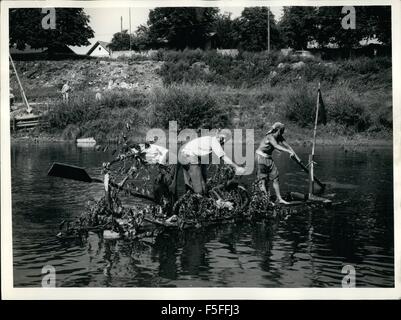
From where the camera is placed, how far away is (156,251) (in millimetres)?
11344

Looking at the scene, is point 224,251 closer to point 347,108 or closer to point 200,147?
point 200,147

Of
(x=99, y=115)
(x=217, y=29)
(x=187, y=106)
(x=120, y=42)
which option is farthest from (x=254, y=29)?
(x=99, y=115)

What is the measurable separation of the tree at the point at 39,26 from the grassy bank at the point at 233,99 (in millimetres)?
3992

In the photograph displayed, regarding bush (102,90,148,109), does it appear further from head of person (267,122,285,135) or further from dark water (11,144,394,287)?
head of person (267,122,285,135)

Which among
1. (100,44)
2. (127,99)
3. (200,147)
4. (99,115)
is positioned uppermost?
(100,44)

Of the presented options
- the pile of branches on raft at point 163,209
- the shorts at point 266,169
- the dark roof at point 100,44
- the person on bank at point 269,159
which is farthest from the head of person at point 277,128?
the dark roof at point 100,44

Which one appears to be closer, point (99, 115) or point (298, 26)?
point (298, 26)

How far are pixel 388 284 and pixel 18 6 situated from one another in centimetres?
955

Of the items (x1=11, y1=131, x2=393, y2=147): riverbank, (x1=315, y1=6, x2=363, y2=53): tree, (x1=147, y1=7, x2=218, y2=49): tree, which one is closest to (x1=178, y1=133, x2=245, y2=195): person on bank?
(x1=147, y1=7, x2=218, y2=49): tree

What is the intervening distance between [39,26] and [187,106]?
803 cm

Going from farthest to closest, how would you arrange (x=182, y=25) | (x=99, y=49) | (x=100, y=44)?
1. (x=99, y=49)
2. (x=100, y=44)
3. (x=182, y=25)

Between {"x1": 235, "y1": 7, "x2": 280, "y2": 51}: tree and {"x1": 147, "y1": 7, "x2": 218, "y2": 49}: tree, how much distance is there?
3.30 ft

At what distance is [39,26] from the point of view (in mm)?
13703
